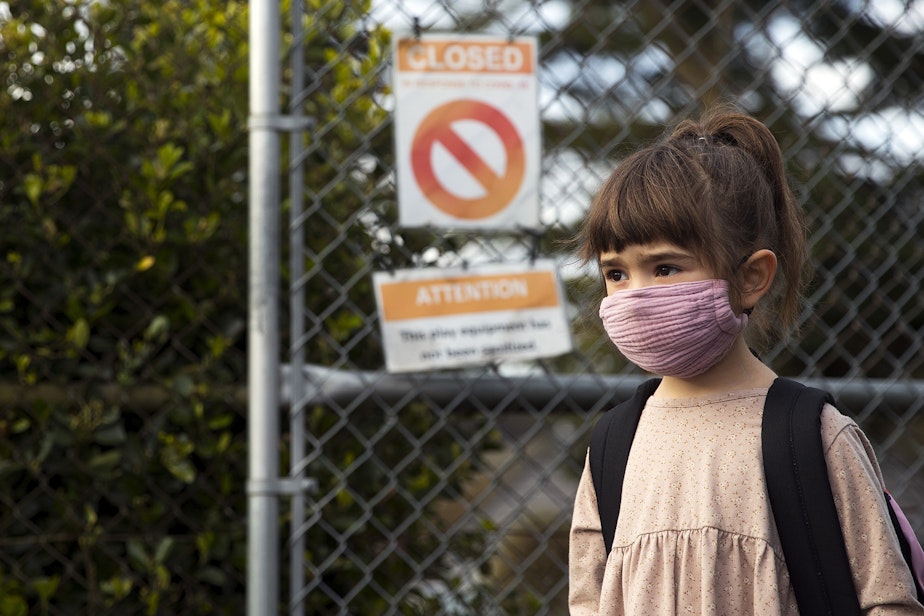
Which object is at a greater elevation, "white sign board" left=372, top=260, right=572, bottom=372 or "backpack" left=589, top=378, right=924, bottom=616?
"white sign board" left=372, top=260, right=572, bottom=372

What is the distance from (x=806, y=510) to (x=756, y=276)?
335mm

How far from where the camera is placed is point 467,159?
88.9 inches

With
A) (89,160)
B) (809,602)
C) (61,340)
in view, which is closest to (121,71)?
(89,160)

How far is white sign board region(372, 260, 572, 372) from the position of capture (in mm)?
2215

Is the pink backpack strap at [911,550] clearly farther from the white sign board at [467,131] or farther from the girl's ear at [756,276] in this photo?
the white sign board at [467,131]

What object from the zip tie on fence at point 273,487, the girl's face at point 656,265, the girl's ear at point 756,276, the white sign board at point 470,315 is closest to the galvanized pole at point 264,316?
the zip tie on fence at point 273,487

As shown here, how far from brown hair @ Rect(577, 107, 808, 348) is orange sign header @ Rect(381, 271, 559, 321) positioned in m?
0.61

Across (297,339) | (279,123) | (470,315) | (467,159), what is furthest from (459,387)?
(279,123)

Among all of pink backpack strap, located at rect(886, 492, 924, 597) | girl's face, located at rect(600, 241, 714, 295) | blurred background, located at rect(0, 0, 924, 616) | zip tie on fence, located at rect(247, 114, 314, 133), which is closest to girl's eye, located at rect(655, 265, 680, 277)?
girl's face, located at rect(600, 241, 714, 295)

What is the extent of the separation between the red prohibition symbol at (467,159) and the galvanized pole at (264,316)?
31 cm

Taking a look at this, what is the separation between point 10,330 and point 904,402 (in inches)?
84.4

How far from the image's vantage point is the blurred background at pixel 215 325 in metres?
2.35

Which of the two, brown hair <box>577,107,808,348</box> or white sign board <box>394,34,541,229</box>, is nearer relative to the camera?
brown hair <box>577,107,808,348</box>

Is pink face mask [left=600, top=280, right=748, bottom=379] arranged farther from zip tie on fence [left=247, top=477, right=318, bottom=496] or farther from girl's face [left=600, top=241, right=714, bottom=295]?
zip tie on fence [left=247, top=477, right=318, bottom=496]
